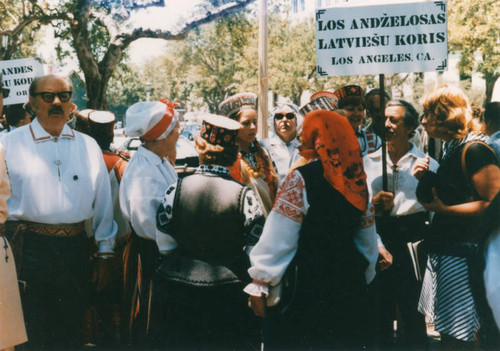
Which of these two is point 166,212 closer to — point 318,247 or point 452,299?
point 318,247

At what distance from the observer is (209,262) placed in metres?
3.04

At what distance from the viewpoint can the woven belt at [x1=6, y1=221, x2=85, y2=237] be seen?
349cm

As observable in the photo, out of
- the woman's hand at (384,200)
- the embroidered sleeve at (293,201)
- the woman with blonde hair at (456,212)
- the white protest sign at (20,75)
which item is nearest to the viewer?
the embroidered sleeve at (293,201)

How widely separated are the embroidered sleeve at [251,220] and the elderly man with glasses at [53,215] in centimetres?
122

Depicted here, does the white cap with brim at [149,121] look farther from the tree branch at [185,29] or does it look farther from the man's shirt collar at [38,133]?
the tree branch at [185,29]

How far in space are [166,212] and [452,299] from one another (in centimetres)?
184

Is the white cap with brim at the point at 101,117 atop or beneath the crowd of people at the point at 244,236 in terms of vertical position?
atop

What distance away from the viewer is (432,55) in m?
4.24

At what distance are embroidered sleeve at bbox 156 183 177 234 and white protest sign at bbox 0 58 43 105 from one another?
4.05 m

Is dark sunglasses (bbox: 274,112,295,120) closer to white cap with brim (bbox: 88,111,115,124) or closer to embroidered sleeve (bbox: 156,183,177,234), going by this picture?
white cap with brim (bbox: 88,111,115,124)

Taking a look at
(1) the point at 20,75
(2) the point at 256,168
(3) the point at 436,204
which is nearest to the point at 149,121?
(2) the point at 256,168

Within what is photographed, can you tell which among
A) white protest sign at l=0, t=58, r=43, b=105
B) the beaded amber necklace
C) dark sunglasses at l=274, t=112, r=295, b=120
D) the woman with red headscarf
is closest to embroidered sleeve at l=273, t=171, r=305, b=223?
the woman with red headscarf

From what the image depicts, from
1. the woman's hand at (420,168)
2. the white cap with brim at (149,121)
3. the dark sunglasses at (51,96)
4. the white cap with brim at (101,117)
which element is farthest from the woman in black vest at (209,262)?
the white cap with brim at (101,117)

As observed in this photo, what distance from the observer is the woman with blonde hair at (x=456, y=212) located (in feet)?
10.6
